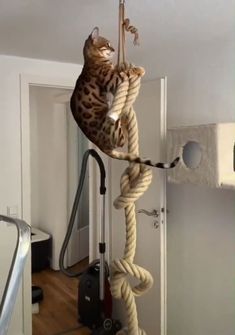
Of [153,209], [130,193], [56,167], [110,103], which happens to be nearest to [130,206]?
[130,193]

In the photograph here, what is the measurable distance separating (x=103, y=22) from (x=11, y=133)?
109 centimetres

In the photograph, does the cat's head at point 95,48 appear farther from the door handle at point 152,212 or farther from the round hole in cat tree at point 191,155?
the door handle at point 152,212

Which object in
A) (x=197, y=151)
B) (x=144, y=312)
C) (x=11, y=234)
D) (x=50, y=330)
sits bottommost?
(x=50, y=330)

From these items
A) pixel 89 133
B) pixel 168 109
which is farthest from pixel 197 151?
pixel 89 133

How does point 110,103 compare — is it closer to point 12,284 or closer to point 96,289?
point 12,284

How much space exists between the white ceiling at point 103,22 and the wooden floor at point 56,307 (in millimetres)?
2124

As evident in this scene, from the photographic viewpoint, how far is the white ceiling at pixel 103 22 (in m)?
1.45

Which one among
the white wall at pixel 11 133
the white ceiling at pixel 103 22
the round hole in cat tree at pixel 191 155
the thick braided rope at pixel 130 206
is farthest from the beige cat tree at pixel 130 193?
the white wall at pixel 11 133

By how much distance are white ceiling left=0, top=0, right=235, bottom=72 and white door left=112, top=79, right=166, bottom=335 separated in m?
0.30

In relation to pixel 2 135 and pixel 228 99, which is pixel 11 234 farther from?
pixel 228 99

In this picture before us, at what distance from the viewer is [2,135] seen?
2361 millimetres

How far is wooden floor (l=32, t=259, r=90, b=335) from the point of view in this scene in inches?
109

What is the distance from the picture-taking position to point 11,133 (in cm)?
240

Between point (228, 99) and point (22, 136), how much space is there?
141 cm
